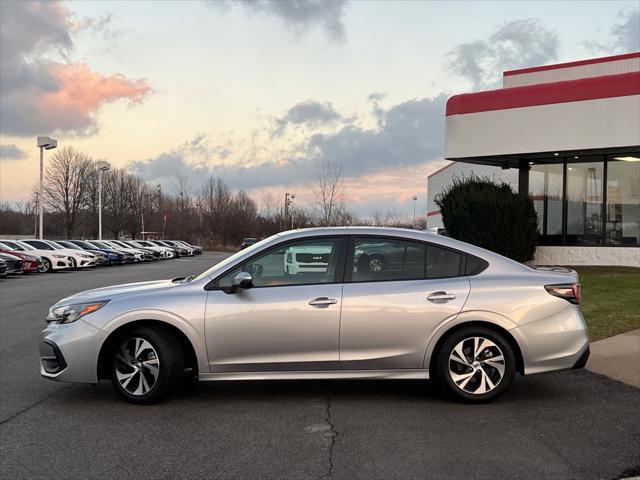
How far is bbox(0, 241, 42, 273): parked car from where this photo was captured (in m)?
24.7

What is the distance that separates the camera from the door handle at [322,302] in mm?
5383

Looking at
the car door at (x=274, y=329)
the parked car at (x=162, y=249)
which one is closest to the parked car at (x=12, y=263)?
the car door at (x=274, y=329)

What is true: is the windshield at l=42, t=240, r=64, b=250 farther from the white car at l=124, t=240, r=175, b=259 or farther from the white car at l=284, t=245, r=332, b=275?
the white car at l=284, t=245, r=332, b=275

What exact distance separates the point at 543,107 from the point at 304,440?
55.0 feet

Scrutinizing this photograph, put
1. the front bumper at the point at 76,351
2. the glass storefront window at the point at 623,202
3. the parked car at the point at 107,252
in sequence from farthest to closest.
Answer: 1. the parked car at the point at 107,252
2. the glass storefront window at the point at 623,202
3. the front bumper at the point at 76,351

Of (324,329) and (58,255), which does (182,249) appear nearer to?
(58,255)

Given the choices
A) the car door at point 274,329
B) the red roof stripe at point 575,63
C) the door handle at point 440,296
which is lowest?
the car door at point 274,329

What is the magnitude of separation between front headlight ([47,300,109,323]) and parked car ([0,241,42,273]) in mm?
20904

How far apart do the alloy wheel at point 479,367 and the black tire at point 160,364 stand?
2.43m

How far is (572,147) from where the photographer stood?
729 inches

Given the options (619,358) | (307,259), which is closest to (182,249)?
(619,358)

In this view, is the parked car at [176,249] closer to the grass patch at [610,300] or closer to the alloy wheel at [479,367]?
the grass patch at [610,300]

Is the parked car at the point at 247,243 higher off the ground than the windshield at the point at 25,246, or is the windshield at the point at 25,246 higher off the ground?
the parked car at the point at 247,243

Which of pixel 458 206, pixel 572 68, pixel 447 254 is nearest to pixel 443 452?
pixel 447 254
